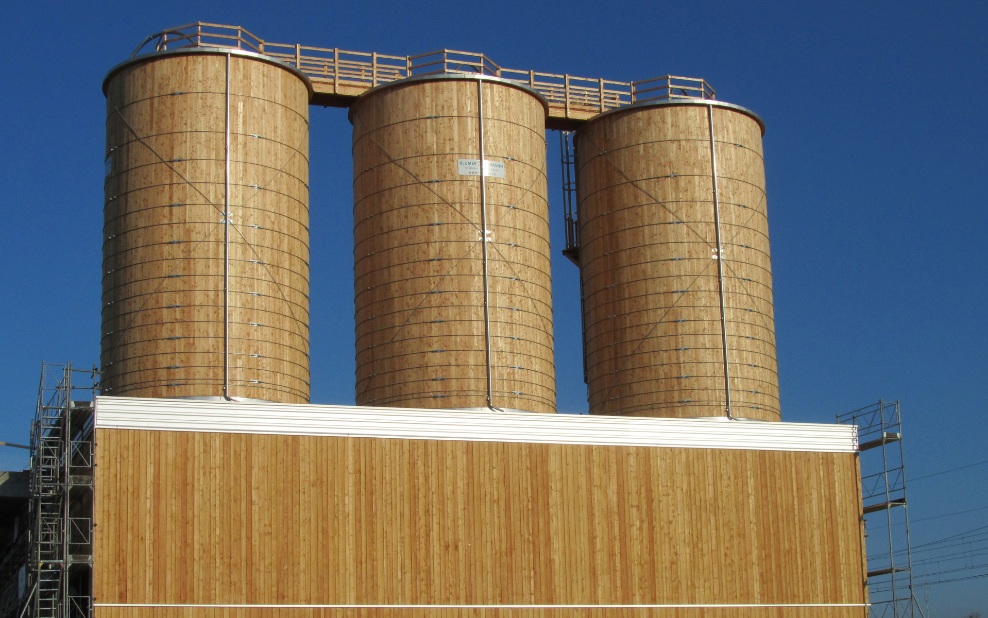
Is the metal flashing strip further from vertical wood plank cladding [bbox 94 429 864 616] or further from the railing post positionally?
the railing post

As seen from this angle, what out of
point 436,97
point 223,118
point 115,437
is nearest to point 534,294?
point 436,97

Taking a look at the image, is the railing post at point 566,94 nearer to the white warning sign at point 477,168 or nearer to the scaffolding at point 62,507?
the white warning sign at point 477,168

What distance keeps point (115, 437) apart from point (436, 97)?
567 inches

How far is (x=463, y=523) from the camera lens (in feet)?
122

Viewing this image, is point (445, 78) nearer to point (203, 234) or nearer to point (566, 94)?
point (566, 94)

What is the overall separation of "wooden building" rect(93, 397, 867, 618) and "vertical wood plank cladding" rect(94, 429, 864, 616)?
0.13 ft

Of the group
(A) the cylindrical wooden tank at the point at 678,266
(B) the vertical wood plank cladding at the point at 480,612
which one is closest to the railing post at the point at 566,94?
(A) the cylindrical wooden tank at the point at 678,266

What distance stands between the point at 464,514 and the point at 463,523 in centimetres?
24

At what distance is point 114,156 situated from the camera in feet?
133

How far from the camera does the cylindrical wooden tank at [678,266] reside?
43844mm

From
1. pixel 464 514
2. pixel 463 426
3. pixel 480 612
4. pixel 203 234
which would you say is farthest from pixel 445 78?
pixel 480 612

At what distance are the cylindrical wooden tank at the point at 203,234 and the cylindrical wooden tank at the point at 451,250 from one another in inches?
98.8

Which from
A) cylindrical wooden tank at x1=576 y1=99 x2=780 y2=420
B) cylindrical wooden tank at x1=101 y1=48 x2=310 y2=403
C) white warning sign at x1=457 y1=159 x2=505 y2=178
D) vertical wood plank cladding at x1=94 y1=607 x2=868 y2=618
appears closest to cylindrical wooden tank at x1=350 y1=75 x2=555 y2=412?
A: white warning sign at x1=457 y1=159 x2=505 y2=178

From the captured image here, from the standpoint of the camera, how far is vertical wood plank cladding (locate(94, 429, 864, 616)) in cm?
3450
